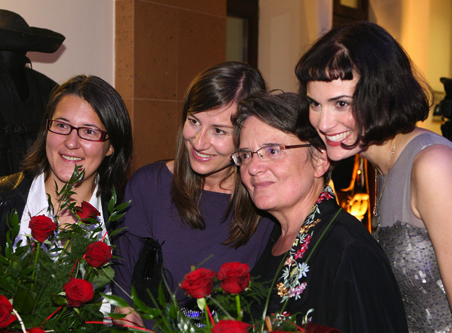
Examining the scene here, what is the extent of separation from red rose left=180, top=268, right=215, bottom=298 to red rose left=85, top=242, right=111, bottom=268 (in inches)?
11.1

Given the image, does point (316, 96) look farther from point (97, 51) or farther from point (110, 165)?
point (97, 51)

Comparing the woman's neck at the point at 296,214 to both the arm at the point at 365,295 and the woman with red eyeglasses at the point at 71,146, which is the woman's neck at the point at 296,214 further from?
the woman with red eyeglasses at the point at 71,146

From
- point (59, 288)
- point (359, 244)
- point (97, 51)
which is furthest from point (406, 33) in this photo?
point (59, 288)

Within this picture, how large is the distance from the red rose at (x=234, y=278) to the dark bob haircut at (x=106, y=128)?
1.37 metres

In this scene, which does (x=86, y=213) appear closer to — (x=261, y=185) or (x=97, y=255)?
(x=97, y=255)

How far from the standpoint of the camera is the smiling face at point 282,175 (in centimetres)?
156

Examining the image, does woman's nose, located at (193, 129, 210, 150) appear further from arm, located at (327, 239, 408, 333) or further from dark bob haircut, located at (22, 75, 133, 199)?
arm, located at (327, 239, 408, 333)

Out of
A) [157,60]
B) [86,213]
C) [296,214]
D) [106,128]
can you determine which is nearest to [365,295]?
[296,214]

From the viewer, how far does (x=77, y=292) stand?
96cm

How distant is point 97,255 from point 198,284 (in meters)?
0.31

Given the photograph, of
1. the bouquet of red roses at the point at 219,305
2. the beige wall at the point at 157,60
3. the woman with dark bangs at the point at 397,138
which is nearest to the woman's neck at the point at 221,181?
the woman with dark bangs at the point at 397,138

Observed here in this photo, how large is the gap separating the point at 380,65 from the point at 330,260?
56 centimetres

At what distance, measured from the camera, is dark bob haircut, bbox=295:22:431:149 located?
138cm

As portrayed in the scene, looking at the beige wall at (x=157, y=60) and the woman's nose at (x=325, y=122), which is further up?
the beige wall at (x=157, y=60)
